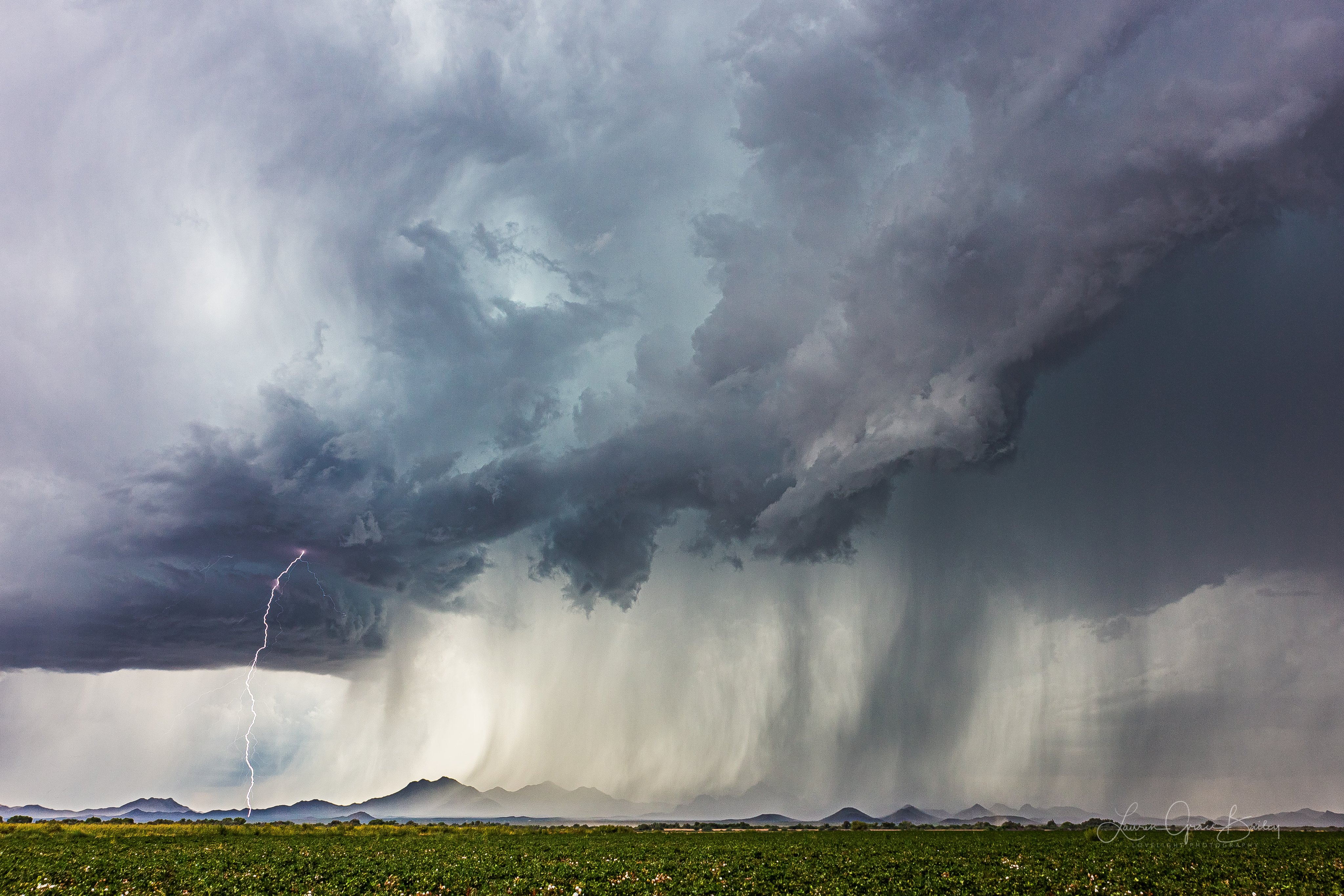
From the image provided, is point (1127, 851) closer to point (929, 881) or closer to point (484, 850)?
point (929, 881)

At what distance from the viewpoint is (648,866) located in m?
57.9

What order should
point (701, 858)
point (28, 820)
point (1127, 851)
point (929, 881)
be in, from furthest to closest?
point (28, 820), point (1127, 851), point (701, 858), point (929, 881)

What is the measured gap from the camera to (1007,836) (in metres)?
131

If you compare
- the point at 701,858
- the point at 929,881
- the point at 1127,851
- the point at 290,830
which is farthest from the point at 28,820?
the point at 1127,851

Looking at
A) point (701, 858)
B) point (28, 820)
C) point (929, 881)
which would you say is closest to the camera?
point (929, 881)

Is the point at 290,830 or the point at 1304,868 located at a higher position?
the point at 1304,868

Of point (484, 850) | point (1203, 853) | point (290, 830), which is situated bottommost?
point (290, 830)

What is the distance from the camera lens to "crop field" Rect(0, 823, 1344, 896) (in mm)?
47406

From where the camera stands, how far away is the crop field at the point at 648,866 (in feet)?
156

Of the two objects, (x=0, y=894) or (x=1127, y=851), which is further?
(x=1127, y=851)

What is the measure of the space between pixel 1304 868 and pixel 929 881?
35.6 metres

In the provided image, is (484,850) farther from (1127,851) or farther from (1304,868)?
(1304,868)

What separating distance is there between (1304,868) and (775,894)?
4760 cm

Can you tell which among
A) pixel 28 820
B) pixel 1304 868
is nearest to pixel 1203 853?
pixel 1304 868
